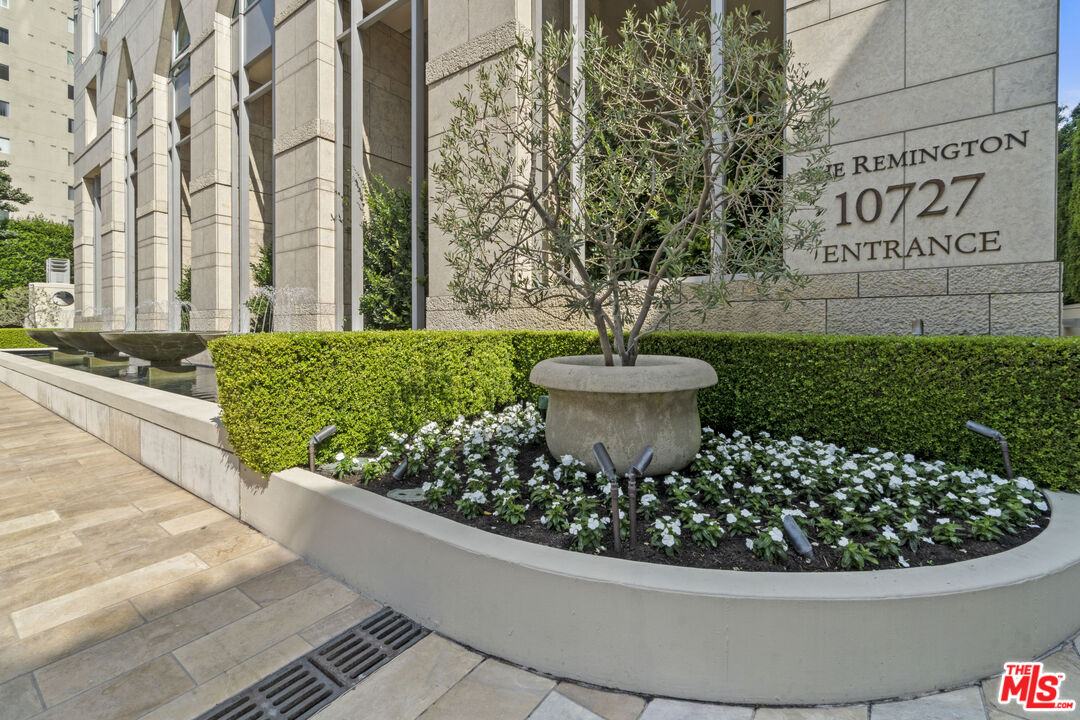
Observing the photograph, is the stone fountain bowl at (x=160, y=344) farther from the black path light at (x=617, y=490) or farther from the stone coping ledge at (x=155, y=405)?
the black path light at (x=617, y=490)

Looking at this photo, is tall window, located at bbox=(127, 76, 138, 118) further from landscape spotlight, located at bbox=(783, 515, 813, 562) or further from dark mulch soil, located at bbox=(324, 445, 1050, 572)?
landscape spotlight, located at bbox=(783, 515, 813, 562)

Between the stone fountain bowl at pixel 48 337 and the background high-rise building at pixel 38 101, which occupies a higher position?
the background high-rise building at pixel 38 101

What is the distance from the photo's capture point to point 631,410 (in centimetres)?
320

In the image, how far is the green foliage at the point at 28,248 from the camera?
90.2 feet

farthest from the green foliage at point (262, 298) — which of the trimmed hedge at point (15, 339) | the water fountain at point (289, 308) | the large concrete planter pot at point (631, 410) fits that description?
the trimmed hedge at point (15, 339)

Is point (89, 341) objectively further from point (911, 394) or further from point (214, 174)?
point (911, 394)

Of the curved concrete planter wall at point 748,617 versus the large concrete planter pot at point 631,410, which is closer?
the curved concrete planter wall at point 748,617

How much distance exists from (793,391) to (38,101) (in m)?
50.3

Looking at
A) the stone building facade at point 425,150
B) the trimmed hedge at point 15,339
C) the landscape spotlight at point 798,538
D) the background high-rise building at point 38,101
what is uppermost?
the background high-rise building at point 38,101

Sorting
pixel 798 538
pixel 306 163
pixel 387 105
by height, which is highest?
pixel 387 105

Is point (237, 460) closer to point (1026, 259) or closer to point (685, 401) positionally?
point (685, 401)

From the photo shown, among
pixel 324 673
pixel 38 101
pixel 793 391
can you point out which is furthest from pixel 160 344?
pixel 38 101

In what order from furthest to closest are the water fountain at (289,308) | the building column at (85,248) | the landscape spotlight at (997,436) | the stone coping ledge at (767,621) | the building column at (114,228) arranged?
the building column at (85,248), the building column at (114,228), the water fountain at (289,308), the landscape spotlight at (997,436), the stone coping ledge at (767,621)

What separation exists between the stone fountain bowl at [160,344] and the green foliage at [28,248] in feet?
81.6
